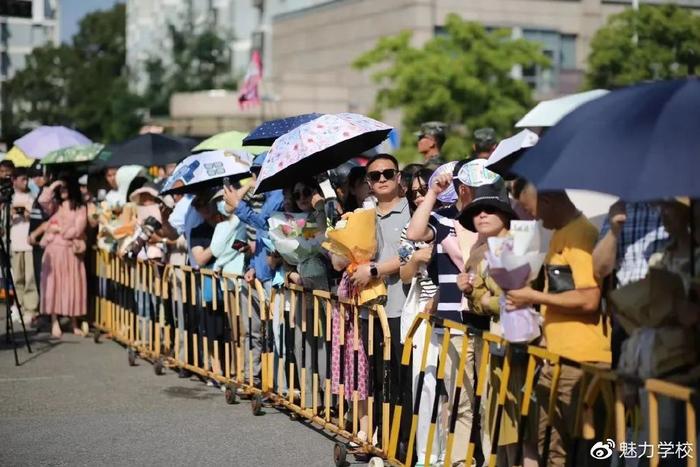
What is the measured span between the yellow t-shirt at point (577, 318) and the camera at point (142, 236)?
28.0 ft

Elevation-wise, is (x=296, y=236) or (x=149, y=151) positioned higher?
(x=149, y=151)

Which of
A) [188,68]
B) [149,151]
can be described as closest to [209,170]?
[149,151]

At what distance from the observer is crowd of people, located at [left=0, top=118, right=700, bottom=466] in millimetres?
7039

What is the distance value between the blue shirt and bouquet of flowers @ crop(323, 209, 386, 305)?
6.80 ft

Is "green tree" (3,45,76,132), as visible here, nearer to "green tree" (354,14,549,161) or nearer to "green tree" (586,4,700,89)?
"green tree" (354,14,549,161)

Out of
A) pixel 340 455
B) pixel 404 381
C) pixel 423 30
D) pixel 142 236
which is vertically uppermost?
pixel 423 30

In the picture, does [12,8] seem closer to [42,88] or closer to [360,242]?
[360,242]

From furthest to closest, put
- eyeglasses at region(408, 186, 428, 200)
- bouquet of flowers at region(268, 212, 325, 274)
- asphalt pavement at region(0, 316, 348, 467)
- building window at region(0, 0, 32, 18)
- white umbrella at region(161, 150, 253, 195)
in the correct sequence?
building window at region(0, 0, 32, 18), white umbrella at region(161, 150, 253, 195), bouquet of flowers at region(268, 212, 325, 274), eyeglasses at region(408, 186, 428, 200), asphalt pavement at region(0, 316, 348, 467)

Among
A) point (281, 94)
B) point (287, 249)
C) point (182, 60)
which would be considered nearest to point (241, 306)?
point (287, 249)

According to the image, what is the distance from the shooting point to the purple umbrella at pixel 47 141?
1980cm

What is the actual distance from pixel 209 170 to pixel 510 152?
14.4ft

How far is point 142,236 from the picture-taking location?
15.4m

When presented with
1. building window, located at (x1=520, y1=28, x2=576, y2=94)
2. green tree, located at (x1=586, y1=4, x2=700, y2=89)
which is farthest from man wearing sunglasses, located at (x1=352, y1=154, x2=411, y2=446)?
building window, located at (x1=520, y1=28, x2=576, y2=94)

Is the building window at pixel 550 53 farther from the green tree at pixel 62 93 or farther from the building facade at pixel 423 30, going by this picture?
the green tree at pixel 62 93
